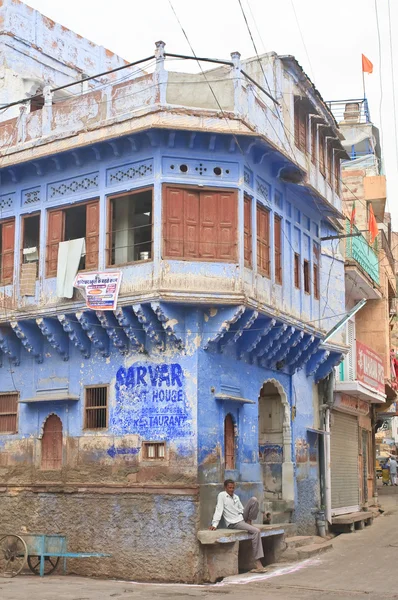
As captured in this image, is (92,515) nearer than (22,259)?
Yes

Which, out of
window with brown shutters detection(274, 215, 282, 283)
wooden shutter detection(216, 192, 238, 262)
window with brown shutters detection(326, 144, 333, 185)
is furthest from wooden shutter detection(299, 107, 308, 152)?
wooden shutter detection(216, 192, 238, 262)

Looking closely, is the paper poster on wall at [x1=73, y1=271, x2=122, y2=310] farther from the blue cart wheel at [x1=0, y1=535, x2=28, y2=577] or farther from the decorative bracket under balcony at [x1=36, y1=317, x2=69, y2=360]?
the blue cart wheel at [x1=0, y1=535, x2=28, y2=577]

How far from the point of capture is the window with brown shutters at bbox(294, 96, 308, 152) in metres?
17.6

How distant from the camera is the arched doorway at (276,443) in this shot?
17.8 m

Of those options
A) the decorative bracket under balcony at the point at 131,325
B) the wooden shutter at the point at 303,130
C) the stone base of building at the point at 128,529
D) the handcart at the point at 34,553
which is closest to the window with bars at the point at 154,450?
the stone base of building at the point at 128,529

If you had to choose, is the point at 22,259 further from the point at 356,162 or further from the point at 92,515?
the point at 356,162

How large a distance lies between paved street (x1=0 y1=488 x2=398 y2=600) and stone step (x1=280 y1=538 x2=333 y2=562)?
22 cm

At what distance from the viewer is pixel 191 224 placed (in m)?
14.6

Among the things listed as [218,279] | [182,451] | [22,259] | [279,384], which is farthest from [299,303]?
[22,259]

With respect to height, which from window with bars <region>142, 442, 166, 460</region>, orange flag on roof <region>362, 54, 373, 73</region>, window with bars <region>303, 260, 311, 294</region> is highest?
orange flag on roof <region>362, 54, 373, 73</region>

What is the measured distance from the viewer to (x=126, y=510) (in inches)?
562

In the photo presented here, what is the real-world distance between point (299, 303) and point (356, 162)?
530 inches

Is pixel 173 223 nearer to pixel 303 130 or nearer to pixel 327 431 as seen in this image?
pixel 303 130

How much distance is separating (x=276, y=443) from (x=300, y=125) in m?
6.95
